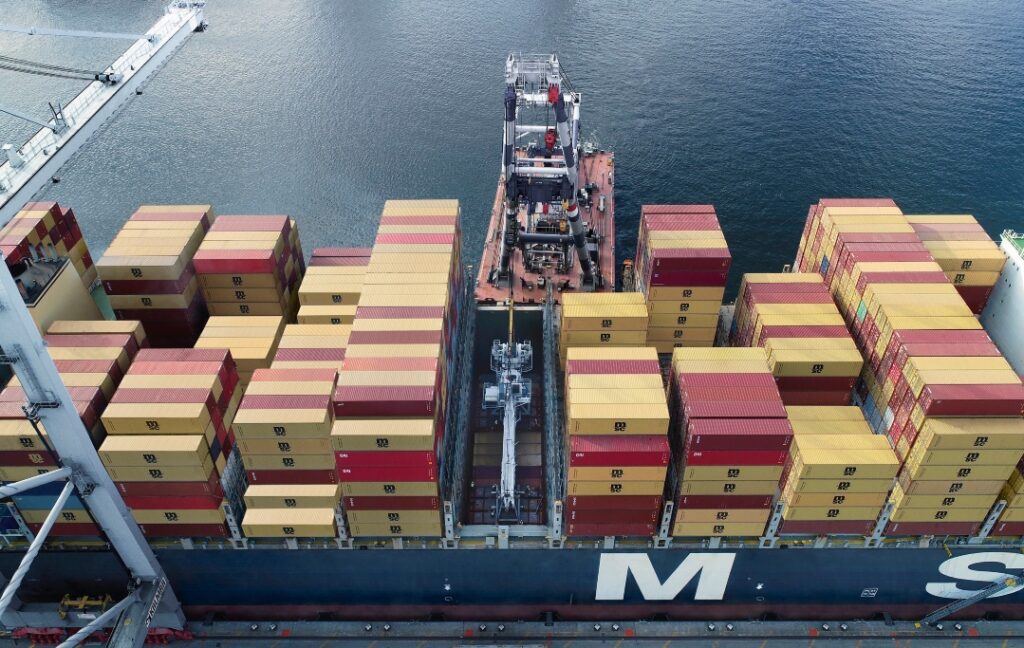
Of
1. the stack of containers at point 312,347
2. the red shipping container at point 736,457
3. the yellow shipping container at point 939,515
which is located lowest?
the yellow shipping container at point 939,515

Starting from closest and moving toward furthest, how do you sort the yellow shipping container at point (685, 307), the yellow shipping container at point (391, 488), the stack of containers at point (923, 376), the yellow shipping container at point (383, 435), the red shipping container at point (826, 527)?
the yellow shipping container at point (383, 435)
the stack of containers at point (923, 376)
the yellow shipping container at point (391, 488)
the red shipping container at point (826, 527)
the yellow shipping container at point (685, 307)

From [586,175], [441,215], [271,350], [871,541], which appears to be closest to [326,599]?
[271,350]

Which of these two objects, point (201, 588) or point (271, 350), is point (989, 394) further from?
point (201, 588)

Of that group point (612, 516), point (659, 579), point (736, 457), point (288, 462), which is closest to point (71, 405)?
point (288, 462)

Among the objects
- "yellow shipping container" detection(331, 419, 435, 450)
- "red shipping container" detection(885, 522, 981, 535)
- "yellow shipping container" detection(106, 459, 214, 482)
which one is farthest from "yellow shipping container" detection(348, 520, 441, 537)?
"red shipping container" detection(885, 522, 981, 535)

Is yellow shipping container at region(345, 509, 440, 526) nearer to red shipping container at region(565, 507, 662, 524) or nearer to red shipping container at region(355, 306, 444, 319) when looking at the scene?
red shipping container at region(565, 507, 662, 524)

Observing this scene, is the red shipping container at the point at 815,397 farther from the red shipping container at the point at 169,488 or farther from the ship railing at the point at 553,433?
the red shipping container at the point at 169,488

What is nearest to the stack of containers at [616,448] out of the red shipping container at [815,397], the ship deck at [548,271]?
the red shipping container at [815,397]
